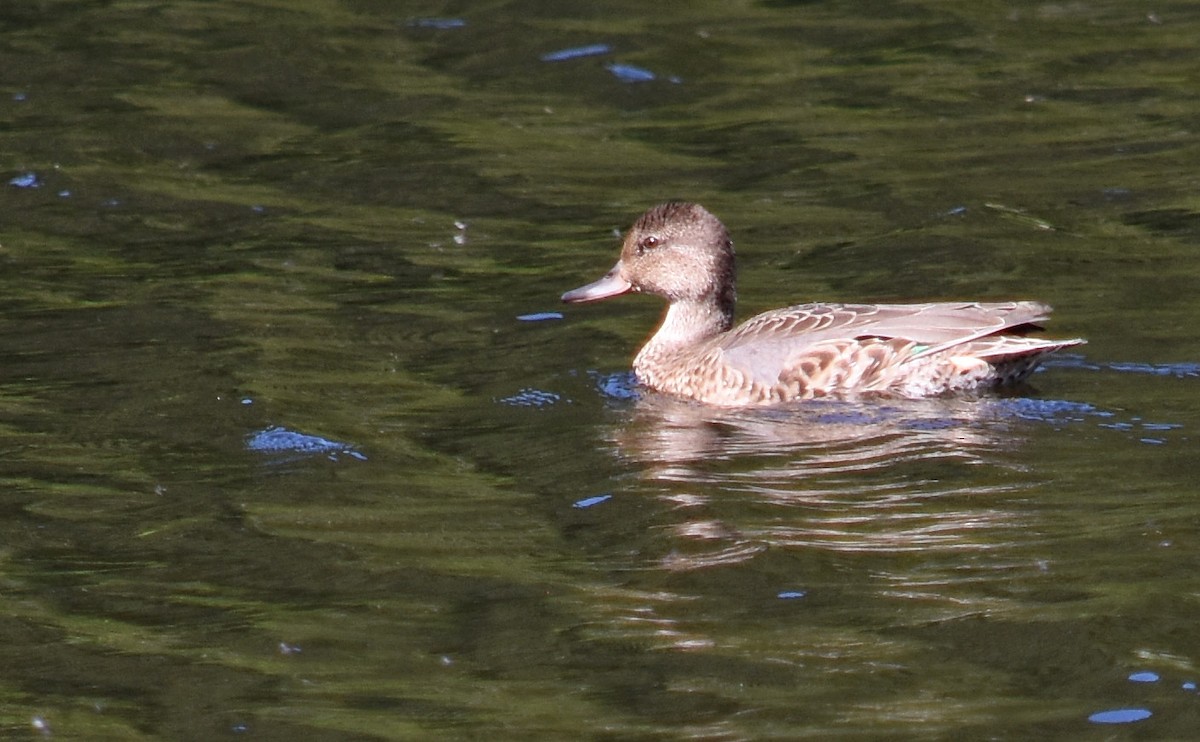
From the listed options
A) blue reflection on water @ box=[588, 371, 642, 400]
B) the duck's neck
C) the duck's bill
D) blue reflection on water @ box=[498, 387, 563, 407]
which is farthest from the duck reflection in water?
the duck's bill

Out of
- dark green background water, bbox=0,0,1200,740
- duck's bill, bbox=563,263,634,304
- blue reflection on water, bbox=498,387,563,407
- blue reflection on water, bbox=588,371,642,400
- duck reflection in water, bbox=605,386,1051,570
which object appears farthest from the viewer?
duck's bill, bbox=563,263,634,304

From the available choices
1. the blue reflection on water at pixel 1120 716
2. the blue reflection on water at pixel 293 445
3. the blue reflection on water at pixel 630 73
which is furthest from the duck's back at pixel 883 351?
the blue reflection on water at pixel 630 73

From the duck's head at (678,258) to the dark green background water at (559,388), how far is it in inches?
15.4

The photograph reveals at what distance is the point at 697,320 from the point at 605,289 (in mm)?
474

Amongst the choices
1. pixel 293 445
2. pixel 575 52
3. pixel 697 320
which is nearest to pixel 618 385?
pixel 697 320

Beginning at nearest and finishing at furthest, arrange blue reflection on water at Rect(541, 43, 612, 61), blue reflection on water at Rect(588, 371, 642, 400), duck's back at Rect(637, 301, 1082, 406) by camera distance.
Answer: duck's back at Rect(637, 301, 1082, 406)
blue reflection on water at Rect(588, 371, 642, 400)
blue reflection on water at Rect(541, 43, 612, 61)

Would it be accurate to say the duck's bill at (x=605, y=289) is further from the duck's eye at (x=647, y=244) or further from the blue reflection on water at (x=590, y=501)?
the blue reflection on water at (x=590, y=501)

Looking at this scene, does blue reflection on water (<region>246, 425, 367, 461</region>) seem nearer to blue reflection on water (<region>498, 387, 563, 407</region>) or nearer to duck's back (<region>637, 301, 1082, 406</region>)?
blue reflection on water (<region>498, 387, 563, 407</region>)

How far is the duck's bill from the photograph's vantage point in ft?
32.5

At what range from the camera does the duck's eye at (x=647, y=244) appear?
9797 millimetres

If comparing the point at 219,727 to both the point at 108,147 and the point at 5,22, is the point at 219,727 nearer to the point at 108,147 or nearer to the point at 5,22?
the point at 108,147

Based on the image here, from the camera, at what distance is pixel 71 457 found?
8055 mm

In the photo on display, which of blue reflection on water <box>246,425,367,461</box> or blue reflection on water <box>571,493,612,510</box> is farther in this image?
blue reflection on water <box>246,425,367,461</box>

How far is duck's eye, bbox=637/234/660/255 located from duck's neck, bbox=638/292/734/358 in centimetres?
30
